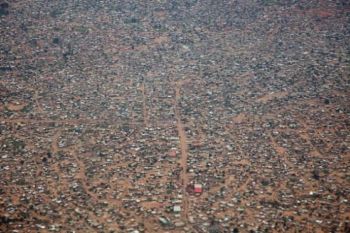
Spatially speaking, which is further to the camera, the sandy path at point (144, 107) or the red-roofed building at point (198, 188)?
the sandy path at point (144, 107)

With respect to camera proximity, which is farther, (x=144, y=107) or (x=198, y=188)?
(x=144, y=107)

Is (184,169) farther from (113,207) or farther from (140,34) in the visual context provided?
(140,34)

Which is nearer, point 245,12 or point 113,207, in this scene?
point 113,207

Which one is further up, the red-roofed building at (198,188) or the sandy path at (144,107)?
the red-roofed building at (198,188)

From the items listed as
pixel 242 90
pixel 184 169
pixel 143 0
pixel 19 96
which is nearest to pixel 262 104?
pixel 242 90

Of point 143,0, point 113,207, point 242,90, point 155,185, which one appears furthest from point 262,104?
point 143,0

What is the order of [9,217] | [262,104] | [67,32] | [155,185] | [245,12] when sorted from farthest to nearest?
1. [245,12]
2. [67,32]
3. [262,104]
4. [155,185]
5. [9,217]

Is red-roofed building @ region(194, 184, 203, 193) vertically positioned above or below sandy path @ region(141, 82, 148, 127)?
above

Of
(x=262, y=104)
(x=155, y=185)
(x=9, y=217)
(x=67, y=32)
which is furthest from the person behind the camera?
(x=67, y=32)

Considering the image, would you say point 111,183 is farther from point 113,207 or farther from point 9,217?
point 9,217

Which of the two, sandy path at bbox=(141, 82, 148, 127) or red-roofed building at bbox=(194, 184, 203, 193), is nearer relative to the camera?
red-roofed building at bbox=(194, 184, 203, 193)
